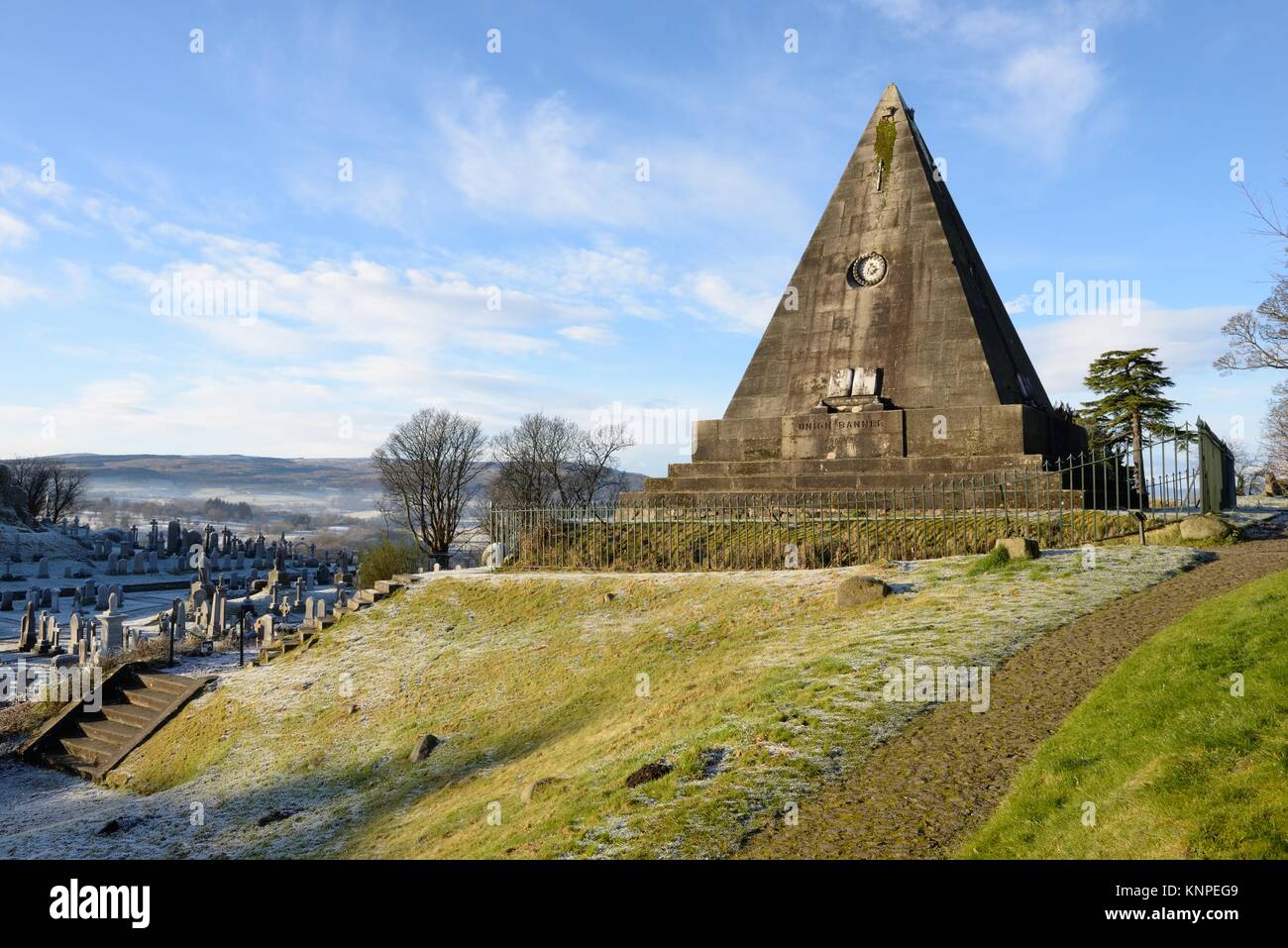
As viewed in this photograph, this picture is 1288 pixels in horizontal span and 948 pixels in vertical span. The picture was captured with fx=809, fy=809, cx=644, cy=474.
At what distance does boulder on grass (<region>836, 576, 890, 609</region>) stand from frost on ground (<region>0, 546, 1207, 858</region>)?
22cm

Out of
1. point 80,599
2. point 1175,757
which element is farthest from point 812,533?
point 80,599

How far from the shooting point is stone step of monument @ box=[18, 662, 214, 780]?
15898mm

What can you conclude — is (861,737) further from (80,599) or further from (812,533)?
(80,599)

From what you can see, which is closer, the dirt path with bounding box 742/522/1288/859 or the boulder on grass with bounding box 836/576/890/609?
the dirt path with bounding box 742/522/1288/859

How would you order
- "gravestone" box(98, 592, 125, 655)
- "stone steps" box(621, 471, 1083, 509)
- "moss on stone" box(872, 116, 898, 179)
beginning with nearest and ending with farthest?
"stone steps" box(621, 471, 1083, 509), "gravestone" box(98, 592, 125, 655), "moss on stone" box(872, 116, 898, 179)

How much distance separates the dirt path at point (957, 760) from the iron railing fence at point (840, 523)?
4887 millimetres

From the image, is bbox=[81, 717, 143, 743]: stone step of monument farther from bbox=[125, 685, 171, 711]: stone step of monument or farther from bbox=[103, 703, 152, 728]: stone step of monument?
bbox=[125, 685, 171, 711]: stone step of monument

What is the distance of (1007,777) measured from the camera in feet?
19.9

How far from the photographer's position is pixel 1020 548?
12977mm

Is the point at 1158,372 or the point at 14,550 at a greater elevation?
the point at 1158,372

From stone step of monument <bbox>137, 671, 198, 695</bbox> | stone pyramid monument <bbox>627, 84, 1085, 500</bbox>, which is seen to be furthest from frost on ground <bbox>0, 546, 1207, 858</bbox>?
stone pyramid monument <bbox>627, 84, 1085, 500</bbox>
